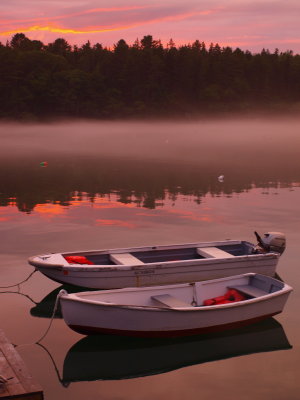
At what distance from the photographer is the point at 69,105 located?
605 feet

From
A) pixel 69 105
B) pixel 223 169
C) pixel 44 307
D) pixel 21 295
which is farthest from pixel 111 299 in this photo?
pixel 69 105

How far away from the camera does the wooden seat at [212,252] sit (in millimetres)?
22297

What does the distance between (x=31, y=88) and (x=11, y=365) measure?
180 m

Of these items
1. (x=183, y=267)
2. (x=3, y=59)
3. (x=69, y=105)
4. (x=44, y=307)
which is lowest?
(x=44, y=307)

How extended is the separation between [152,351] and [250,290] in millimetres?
4151

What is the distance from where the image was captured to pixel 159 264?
20625mm

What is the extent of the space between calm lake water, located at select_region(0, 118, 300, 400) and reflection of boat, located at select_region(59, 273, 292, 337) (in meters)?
0.62

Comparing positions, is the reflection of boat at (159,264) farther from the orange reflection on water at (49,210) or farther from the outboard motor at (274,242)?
the orange reflection on water at (49,210)

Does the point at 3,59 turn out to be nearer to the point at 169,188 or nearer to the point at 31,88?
the point at 31,88

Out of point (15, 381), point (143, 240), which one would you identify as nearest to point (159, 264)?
→ point (15, 381)

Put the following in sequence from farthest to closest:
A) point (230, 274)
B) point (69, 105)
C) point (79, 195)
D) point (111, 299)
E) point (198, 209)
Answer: point (69, 105) < point (79, 195) < point (198, 209) < point (230, 274) < point (111, 299)

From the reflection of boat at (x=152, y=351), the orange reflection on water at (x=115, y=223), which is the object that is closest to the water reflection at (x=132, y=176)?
the orange reflection on water at (x=115, y=223)

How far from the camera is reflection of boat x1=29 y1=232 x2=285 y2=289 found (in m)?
20.2

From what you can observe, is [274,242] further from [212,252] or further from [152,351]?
[152,351]
